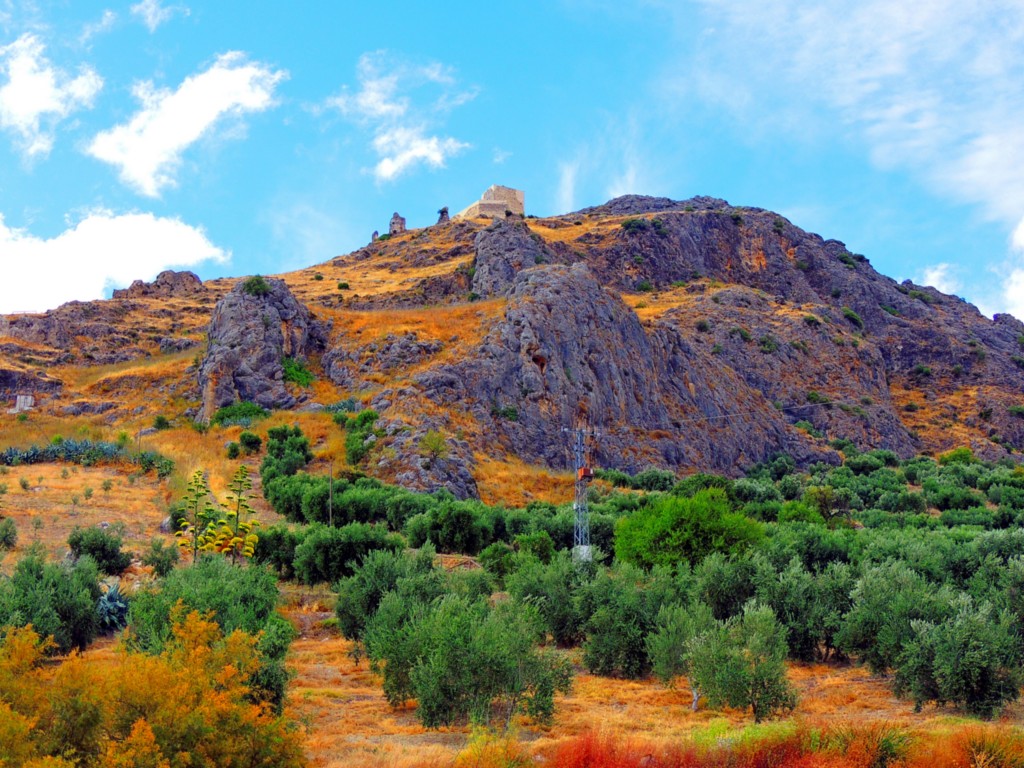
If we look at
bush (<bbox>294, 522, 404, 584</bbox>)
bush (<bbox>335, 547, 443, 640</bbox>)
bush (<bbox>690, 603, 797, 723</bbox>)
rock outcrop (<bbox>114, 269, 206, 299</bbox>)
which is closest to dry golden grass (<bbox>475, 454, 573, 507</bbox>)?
bush (<bbox>294, 522, 404, 584</bbox>)

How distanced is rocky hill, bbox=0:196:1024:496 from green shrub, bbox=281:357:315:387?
588 millimetres

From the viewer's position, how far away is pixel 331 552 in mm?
24469

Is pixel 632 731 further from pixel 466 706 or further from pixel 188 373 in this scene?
pixel 188 373

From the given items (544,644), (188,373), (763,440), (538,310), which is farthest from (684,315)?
(544,644)

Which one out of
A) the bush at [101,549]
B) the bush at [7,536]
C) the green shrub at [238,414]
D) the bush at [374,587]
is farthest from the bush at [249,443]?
the bush at [374,587]

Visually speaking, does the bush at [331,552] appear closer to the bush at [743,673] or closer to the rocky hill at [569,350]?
the bush at [743,673]

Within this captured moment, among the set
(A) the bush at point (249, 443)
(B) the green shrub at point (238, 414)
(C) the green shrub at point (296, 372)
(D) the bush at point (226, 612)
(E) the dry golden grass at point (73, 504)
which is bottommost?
(D) the bush at point (226, 612)

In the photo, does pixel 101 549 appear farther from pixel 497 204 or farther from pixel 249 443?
pixel 497 204

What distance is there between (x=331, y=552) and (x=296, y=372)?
25689mm

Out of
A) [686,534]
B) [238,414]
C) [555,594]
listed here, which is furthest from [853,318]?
[555,594]

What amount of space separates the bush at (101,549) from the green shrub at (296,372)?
2506 cm

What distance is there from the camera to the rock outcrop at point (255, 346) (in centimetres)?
4600

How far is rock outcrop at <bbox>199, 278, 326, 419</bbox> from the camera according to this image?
151ft

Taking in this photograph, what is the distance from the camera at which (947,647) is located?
1440cm
